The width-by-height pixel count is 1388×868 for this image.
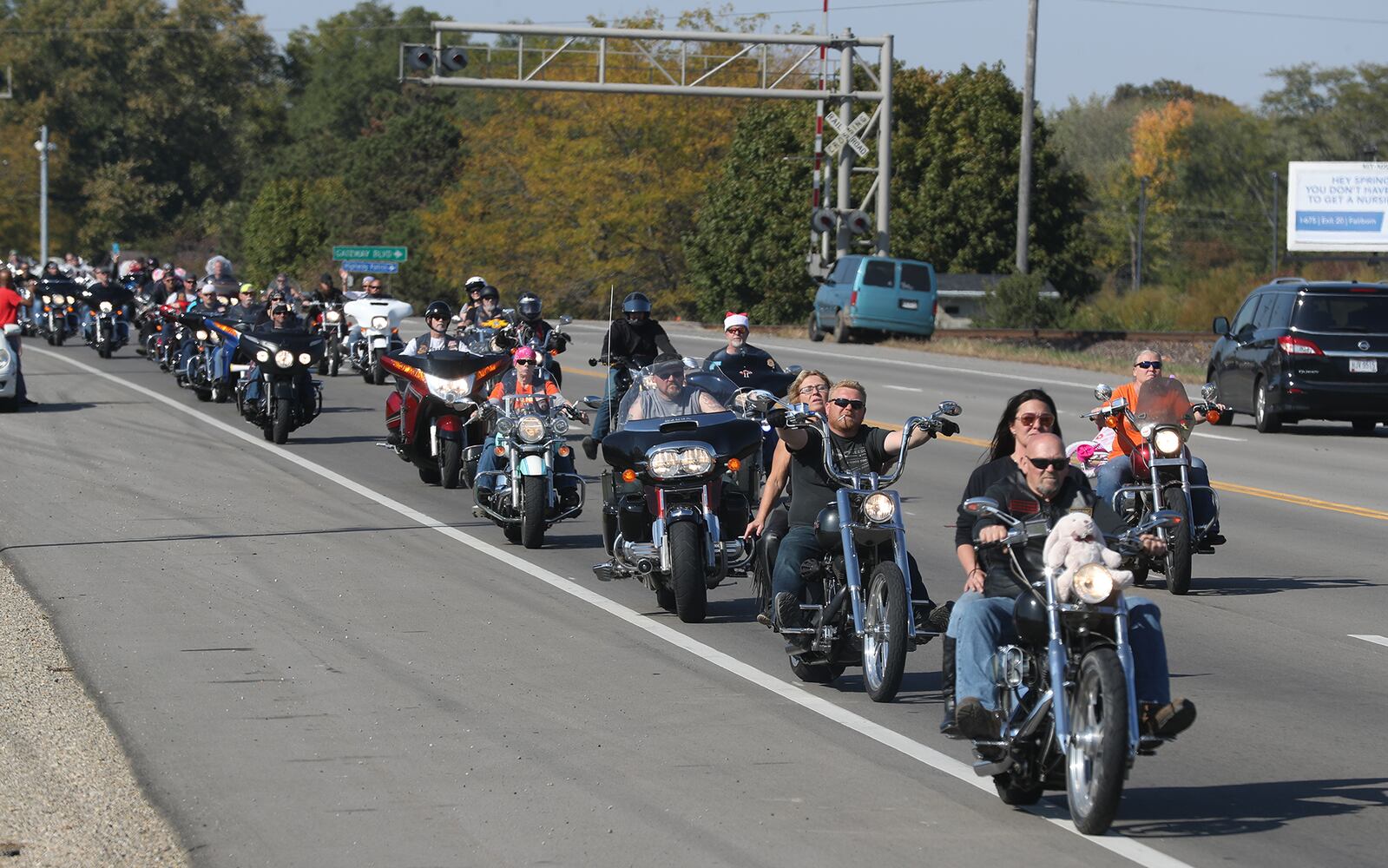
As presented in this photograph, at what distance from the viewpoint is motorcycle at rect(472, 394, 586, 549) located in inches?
576

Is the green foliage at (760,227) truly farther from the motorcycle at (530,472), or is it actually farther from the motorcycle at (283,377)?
the motorcycle at (530,472)

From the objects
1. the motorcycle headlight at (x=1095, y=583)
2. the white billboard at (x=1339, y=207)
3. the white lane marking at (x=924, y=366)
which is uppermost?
the white billboard at (x=1339, y=207)

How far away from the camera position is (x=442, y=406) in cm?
1838

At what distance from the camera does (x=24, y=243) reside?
11488cm

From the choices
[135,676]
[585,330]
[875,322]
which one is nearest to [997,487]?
[135,676]

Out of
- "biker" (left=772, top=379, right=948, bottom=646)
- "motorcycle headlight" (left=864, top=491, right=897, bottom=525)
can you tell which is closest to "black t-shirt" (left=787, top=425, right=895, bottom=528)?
"biker" (left=772, top=379, right=948, bottom=646)

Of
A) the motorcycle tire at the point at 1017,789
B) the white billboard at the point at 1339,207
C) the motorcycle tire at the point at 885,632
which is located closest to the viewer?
the motorcycle tire at the point at 1017,789

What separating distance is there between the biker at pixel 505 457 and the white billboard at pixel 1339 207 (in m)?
53.0

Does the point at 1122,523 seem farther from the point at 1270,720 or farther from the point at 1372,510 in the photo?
the point at 1372,510

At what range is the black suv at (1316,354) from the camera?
86.0 ft

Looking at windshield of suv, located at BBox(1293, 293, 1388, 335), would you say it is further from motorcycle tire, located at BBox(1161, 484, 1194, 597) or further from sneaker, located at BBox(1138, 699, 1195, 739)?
sneaker, located at BBox(1138, 699, 1195, 739)

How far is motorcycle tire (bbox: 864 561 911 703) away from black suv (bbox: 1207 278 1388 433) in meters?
17.2

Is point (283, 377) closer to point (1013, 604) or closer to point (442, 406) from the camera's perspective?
point (442, 406)

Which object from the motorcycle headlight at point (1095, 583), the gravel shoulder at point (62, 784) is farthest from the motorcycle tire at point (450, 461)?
the motorcycle headlight at point (1095, 583)
